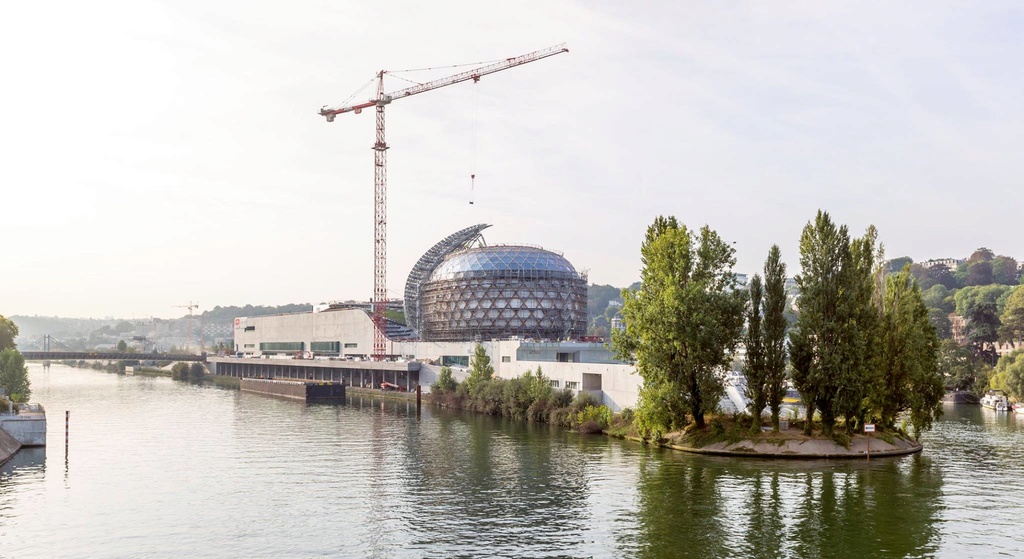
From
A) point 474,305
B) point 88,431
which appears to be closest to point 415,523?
point 88,431

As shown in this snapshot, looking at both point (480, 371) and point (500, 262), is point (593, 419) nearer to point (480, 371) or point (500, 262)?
point (480, 371)

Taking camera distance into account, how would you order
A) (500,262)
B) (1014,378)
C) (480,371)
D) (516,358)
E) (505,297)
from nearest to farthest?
(480,371)
(516,358)
(1014,378)
(505,297)
(500,262)

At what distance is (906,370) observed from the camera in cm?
7300

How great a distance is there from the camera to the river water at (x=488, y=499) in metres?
42.6

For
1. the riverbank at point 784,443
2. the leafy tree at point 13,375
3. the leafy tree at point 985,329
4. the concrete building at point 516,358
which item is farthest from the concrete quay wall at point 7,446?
the leafy tree at point 985,329

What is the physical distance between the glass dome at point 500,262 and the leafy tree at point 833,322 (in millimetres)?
111927

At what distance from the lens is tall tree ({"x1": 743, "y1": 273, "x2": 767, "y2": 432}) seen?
238 ft

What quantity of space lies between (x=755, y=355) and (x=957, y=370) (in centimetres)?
10771

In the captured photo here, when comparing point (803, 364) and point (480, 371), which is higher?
point (803, 364)

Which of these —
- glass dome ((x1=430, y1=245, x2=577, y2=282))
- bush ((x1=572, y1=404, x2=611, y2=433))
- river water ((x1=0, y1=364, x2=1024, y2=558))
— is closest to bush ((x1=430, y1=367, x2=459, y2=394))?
bush ((x1=572, y1=404, x2=611, y2=433))

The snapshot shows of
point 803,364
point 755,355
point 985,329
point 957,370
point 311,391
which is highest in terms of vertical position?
point 985,329

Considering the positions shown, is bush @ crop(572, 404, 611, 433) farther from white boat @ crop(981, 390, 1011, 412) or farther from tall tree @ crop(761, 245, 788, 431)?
white boat @ crop(981, 390, 1011, 412)

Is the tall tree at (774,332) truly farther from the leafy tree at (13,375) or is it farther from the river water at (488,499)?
the leafy tree at (13,375)

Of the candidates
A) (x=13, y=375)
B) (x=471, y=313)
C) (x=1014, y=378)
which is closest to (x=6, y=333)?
(x=13, y=375)
